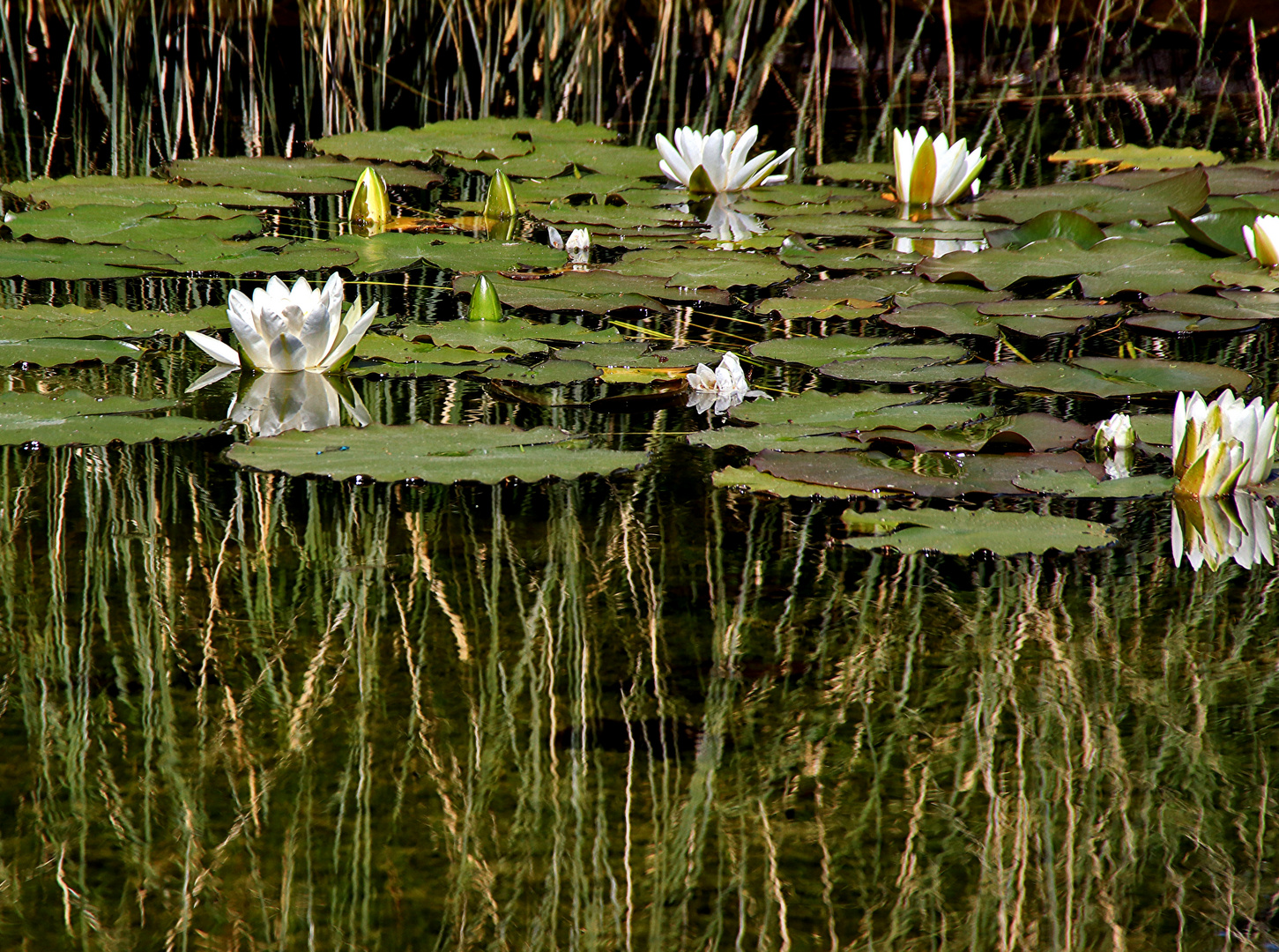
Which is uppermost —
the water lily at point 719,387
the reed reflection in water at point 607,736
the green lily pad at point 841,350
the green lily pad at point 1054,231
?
the green lily pad at point 1054,231

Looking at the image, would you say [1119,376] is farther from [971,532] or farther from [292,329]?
[292,329]

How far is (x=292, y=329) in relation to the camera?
2.09 m

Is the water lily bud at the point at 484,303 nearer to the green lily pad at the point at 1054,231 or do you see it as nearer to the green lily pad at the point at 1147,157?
the green lily pad at the point at 1054,231

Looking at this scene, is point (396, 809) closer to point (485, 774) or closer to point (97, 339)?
point (485, 774)

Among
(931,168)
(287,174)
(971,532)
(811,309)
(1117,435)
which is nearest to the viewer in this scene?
(971,532)

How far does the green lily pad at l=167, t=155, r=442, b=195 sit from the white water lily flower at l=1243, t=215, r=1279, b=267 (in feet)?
7.04

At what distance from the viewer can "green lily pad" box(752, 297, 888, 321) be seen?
2.44 m

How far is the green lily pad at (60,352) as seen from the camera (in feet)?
6.84

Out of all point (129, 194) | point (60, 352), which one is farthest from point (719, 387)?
point (129, 194)

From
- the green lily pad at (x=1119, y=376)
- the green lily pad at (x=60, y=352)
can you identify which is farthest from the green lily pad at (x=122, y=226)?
the green lily pad at (x=1119, y=376)

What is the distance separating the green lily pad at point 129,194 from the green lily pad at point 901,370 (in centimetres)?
175

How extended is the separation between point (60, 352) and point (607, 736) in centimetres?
144

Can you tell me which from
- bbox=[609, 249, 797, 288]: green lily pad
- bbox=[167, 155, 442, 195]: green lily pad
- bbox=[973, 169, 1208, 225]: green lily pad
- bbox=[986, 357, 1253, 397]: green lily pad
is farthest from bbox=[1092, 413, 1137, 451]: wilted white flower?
bbox=[167, 155, 442, 195]: green lily pad

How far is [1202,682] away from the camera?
1177 millimetres
